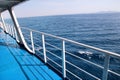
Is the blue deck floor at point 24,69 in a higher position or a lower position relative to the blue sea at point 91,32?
higher

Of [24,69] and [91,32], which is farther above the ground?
[24,69]

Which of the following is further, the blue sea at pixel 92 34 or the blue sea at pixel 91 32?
the blue sea at pixel 91 32

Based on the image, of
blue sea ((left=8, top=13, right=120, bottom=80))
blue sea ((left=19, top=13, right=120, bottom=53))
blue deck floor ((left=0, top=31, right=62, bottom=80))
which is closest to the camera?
blue deck floor ((left=0, top=31, right=62, bottom=80))

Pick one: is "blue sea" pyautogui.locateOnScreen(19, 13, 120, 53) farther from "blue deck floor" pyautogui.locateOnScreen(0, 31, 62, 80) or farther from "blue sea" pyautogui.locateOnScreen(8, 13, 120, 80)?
"blue deck floor" pyautogui.locateOnScreen(0, 31, 62, 80)

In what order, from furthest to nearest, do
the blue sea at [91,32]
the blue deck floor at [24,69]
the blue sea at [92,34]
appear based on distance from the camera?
the blue sea at [91,32], the blue sea at [92,34], the blue deck floor at [24,69]

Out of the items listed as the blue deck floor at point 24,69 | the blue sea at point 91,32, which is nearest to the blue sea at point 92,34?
the blue sea at point 91,32

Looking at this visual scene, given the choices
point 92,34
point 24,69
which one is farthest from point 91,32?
point 24,69

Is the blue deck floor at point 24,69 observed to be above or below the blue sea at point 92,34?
above

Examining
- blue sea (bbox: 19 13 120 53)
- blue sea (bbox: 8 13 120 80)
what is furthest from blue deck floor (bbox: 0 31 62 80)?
blue sea (bbox: 19 13 120 53)

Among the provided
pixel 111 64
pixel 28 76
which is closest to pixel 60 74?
pixel 28 76

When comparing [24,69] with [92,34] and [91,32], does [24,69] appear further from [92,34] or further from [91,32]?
[91,32]

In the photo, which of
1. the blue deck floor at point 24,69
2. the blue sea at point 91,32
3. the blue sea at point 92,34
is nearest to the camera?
the blue deck floor at point 24,69

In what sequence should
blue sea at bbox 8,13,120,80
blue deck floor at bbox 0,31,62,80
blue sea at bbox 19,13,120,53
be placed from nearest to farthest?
blue deck floor at bbox 0,31,62,80
blue sea at bbox 8,13,120,80
blue sea at bbox 19,13,120,53

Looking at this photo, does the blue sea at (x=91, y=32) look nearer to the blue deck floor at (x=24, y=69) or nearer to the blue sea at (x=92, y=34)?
the blue sea at (x=92, y=34)
